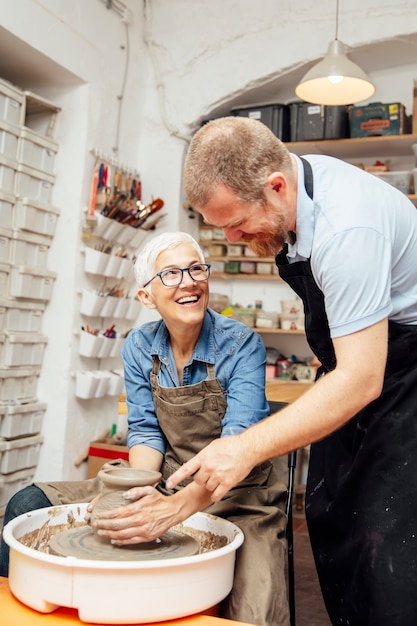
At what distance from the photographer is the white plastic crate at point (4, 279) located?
145 inches

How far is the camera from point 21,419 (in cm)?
387

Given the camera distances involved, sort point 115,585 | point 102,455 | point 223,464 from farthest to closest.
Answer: point 102,455
point 223,464
point 115,585

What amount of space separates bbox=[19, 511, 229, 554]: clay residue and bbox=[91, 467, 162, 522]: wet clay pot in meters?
0.26

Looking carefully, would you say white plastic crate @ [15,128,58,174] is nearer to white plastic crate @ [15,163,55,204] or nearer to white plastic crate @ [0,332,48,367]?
white plastic crate @ [15,163,55,204]

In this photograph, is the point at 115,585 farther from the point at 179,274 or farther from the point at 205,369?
the point at 179,274

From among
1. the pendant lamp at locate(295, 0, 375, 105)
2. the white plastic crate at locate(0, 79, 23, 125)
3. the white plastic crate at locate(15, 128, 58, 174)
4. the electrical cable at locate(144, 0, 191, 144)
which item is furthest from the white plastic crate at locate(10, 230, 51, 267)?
the pendant lamp at locate(295, 0, 375, 105)

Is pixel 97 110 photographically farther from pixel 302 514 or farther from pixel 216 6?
pixel 302 514

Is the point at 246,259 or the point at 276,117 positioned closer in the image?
the point at 276,117

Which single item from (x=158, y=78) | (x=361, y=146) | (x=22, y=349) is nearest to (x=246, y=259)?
(x=361, y=146)

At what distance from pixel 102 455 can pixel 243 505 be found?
2460 millimetres

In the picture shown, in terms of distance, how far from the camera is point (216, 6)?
4.79 metres

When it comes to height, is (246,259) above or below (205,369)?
above

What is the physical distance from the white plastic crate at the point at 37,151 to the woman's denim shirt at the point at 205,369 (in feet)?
6.83

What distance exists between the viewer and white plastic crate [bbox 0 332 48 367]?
12.3 feet
